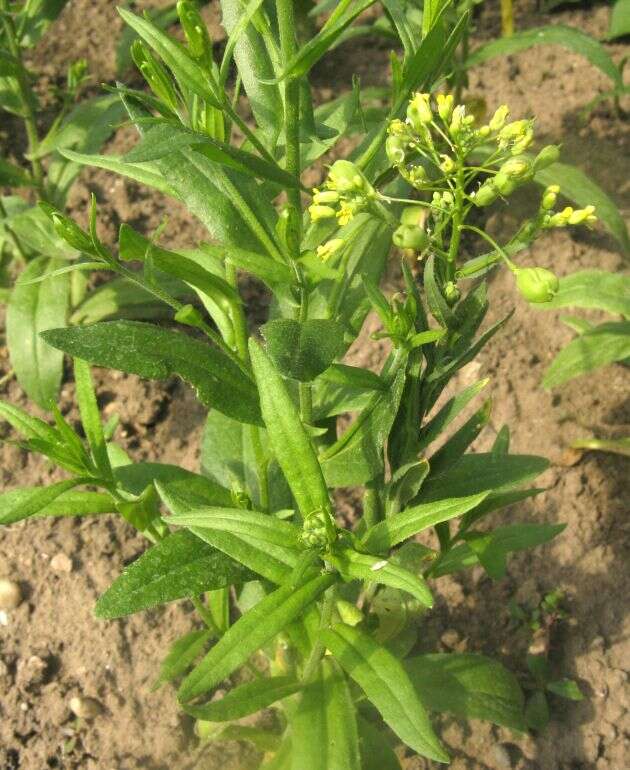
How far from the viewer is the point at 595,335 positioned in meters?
2.71

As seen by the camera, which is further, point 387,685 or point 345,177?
point 387,685

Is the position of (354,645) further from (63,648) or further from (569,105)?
(569,105)

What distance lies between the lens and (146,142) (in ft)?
4.83

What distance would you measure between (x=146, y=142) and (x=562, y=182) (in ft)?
6.22

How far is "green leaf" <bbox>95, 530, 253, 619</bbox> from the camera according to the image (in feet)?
5.17

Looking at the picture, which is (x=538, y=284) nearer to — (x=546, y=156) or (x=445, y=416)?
(x=546, y=156)

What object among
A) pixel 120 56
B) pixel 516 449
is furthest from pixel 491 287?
pixel 120 56

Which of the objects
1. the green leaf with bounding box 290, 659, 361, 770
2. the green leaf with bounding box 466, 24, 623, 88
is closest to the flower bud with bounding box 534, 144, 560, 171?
the green leaf with bounding box 290, 659, 361, 770

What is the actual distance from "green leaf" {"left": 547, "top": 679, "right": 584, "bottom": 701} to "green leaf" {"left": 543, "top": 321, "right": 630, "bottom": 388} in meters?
0.83

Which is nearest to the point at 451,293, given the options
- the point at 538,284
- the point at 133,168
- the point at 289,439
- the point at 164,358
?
the point at 538,284

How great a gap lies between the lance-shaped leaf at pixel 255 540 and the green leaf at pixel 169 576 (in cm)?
6

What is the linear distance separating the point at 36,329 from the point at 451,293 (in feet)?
5.81

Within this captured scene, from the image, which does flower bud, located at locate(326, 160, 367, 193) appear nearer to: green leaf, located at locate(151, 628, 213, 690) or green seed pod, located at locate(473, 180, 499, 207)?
green seed pod, located at locate(473, 180, 499, 207)

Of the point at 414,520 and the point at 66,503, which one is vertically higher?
the point at 414,520
